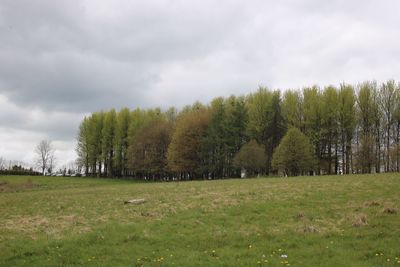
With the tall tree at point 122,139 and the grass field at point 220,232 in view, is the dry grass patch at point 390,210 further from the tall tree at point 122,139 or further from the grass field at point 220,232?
the tall tree at point 122,139

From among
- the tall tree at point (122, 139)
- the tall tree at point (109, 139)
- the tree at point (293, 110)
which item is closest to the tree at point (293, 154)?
the tree at point (293, 110)

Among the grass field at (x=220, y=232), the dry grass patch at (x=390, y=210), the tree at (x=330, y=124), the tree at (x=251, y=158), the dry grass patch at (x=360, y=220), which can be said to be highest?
the tree at (x=330, y=124)

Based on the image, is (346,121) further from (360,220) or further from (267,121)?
(360,220)

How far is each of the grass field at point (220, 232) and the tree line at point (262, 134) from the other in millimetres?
40243

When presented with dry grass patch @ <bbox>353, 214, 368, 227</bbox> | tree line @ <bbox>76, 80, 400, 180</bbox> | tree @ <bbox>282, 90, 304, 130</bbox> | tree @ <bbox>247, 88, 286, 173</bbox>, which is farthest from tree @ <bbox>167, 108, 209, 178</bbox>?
dry grass patch @ <bbox>353, 214, 368, 227</bbox>

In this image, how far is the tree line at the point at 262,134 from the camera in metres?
65.8

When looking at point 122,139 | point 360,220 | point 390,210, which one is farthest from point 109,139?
point 360,220

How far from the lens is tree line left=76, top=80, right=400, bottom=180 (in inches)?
2589

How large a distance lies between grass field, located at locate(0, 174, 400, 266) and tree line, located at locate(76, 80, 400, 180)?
40.2m

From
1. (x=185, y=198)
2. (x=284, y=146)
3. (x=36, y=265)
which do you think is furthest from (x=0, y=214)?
(x=284, y=146)

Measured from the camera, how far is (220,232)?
1669 centimetres

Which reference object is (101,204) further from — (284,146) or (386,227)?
(284,146)

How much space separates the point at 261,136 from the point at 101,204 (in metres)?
53.3

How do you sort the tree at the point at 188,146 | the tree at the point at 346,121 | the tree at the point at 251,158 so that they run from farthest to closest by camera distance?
the tree at the point at 188,146 < the tree at the point at 346,121 < the tree at the point at 251,158
